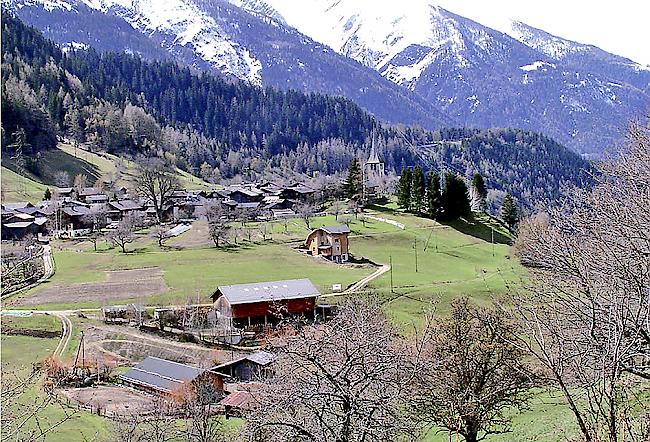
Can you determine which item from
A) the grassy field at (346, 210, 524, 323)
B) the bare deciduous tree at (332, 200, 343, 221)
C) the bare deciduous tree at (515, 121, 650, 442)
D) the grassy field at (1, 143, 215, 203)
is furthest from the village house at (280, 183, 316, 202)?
the bare deciduous tree at (515, 121, 650, 442)

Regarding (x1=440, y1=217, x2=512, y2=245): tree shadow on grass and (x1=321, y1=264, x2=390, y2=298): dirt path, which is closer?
(x1=321, y1=264, x2=390, y2=298): dirt path

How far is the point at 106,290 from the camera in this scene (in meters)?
39.2

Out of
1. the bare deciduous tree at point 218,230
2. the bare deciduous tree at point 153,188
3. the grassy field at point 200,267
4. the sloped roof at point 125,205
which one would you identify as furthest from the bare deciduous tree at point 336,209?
the sloped roof at point 125,205

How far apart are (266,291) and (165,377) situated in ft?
35.2

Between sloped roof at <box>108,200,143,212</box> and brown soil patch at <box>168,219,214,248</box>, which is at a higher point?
sloped roof at <box>108,200,143,212</box>

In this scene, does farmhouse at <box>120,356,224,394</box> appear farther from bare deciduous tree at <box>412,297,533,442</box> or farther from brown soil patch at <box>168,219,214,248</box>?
brown soil patch at <box>168,219,214,248</box>

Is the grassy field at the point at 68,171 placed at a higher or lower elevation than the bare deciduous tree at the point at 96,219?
→ higher

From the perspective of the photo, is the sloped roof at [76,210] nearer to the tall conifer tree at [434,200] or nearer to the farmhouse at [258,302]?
the farmhouse at [258,302]

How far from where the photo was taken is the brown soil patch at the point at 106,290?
3738cm

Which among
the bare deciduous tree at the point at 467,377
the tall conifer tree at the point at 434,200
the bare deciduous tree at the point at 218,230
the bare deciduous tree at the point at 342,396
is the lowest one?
the bare deciduous tree at the point at 218,230

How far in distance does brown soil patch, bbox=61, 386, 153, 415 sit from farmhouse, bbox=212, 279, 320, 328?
8632mm

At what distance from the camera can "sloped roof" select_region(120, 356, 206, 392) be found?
26.7 metres

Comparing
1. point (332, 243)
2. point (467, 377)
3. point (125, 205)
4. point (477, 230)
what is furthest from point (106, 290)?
point (477, 230)

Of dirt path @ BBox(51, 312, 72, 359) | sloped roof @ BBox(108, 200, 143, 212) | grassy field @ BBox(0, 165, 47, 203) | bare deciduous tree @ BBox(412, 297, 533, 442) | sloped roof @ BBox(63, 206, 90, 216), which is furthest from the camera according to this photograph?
grassy field @ BBox(0, 165, 47, 203)
